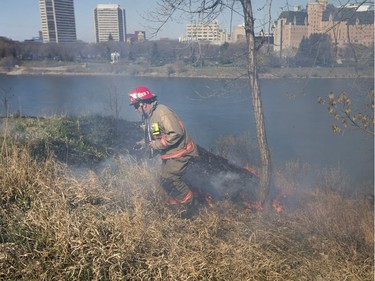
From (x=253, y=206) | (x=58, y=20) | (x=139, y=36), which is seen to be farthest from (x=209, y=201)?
(x=58, y=20)

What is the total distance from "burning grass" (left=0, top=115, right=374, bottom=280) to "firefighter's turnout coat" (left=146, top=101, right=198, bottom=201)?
28 cm

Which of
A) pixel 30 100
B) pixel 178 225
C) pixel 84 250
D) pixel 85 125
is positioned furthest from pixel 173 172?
pixel 30 100

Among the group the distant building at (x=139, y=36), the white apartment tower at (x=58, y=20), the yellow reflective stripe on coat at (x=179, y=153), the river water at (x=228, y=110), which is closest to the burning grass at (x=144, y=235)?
the yellow reflective stripe on coat at (x=179, y=153)

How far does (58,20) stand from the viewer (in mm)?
14477

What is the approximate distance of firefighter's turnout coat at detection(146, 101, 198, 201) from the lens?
5.05 metres

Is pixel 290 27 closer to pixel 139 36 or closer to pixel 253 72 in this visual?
pixel 253 72

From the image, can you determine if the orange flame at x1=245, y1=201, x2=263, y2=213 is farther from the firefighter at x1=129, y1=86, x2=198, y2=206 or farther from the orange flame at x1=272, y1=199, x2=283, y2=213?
the firefighter at x1=129, y1=86, x2=198, y2=206

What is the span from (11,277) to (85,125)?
655 cm

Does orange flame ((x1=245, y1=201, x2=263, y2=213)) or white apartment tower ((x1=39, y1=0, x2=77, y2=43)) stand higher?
white apartment tower ((x1=39, y1=0, x2=77, y2=43))

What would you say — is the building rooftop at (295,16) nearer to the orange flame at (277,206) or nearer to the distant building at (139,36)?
the distant building at (139,36)

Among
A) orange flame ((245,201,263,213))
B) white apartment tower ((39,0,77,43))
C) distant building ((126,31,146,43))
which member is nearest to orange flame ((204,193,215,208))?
orange flame ((245,201,263,213))

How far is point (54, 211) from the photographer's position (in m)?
3.46

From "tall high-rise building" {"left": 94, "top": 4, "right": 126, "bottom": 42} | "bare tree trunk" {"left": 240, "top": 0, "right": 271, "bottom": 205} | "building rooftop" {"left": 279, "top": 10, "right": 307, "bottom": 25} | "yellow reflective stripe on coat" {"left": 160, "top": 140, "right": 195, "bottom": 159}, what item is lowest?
"yellow reflective stripe on coat" {"left": 160, "top": 140, "right": 195, "bottom": 159}

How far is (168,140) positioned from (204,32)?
261cm
